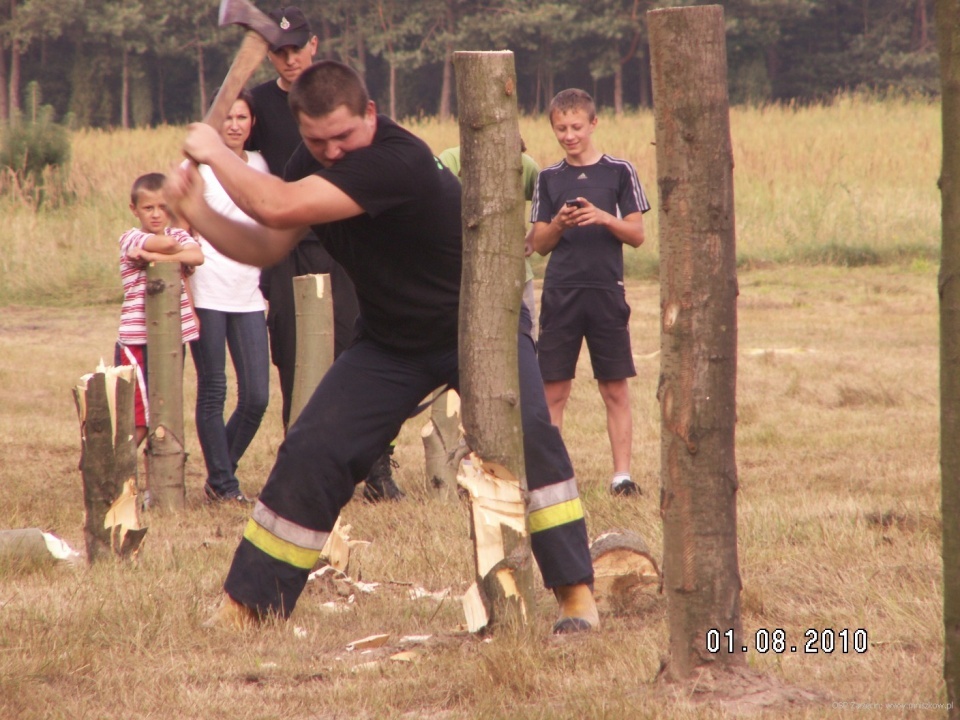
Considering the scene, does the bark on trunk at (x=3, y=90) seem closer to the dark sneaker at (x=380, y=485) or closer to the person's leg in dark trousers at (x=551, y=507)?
the dark sneaker at (x=380, y=485)

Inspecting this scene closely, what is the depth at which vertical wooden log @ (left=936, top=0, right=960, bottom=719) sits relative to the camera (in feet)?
8.19

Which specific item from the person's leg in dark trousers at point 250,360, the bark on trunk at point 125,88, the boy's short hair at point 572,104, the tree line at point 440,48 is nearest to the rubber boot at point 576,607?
the person's leg in dark trousers at point 250,360

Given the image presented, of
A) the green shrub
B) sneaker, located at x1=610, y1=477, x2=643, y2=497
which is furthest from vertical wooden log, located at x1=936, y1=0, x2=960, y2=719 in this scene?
the green shrub

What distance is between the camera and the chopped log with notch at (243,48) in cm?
395

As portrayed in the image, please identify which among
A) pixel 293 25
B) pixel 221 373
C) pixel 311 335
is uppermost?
pixel 293 25

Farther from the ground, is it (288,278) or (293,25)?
(293,25)

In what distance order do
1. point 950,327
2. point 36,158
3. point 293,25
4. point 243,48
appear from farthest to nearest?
1. point 36,158
2. point 293,25
3. point 243,48
4. point 950,327

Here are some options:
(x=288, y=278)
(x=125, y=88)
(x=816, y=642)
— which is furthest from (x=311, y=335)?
(x=125, y=88)

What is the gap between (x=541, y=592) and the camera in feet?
15.0

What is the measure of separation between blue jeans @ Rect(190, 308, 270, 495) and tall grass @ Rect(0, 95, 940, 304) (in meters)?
8.68

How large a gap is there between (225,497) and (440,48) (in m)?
38.6

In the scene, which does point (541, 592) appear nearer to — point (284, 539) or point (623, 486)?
point (284, 539)

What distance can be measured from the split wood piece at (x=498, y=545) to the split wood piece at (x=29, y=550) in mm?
2047

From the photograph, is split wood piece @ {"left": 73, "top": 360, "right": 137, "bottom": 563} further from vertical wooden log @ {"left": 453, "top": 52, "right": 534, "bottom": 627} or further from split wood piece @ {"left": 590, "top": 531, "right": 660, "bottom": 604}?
split wood piece @ {"left": 590, "top": 531, "right": 660, "bottom": 604}
